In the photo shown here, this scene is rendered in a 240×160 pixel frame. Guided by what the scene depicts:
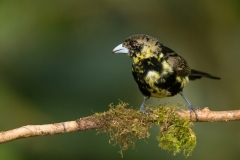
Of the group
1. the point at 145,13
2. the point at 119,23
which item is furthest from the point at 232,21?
the point at 119,23

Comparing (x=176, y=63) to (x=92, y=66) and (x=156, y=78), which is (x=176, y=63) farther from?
(x=92, y=66)

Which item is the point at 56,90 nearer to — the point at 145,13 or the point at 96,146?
the point at 96,146

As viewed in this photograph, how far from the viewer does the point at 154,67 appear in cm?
327

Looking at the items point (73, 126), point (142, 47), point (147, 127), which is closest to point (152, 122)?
point (147, 127)

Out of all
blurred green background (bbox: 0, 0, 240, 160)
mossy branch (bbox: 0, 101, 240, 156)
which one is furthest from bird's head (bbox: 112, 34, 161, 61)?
blurred green background (bbox: 0, 0, 240, 160)

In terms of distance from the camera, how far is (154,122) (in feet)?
9.71

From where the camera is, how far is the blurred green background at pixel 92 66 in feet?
13.5

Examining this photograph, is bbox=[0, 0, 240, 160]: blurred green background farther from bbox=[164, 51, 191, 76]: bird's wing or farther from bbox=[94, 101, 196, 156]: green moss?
bbox=[94, 101, 196, 156]: green moss

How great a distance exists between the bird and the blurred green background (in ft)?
2.58

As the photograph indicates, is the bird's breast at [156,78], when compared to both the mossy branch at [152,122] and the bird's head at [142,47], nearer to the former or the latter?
the bird's head at [142,47]

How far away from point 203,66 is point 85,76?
1.39 m

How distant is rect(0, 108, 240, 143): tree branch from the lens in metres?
2.58

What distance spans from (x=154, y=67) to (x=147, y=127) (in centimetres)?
53

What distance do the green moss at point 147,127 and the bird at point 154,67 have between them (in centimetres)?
30
